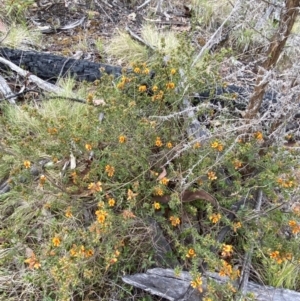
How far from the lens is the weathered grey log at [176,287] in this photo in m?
1.82

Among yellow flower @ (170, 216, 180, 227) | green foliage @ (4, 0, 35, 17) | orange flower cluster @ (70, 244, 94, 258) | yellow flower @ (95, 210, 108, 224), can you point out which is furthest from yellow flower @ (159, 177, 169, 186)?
green foliage @ (4, 0, 35, 17)

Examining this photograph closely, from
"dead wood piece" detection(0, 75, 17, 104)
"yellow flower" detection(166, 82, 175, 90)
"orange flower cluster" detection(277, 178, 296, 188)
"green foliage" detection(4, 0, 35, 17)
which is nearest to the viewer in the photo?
"orange flower cluster" detection(277, 178, 296, 188)

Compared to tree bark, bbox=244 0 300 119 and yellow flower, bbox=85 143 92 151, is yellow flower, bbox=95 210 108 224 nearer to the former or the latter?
yellow flower, bbox=85 143 92 151

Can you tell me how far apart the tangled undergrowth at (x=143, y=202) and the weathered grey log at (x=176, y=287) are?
50mm

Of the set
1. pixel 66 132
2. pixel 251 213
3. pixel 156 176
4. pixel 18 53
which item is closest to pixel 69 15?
pixel 18 53

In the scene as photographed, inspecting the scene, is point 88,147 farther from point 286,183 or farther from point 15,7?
point 15,7

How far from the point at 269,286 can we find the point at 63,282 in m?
0.97

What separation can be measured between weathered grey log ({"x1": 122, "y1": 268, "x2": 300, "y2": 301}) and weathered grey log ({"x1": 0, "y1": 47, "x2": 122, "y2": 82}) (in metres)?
1.89

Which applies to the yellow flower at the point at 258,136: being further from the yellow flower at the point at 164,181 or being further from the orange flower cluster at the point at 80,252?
the orange flower cluster at the point at 80,252

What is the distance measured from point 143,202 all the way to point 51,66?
72.3 inches

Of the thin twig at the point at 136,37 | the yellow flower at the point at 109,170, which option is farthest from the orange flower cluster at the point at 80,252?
the thin twig at the point at 136,37

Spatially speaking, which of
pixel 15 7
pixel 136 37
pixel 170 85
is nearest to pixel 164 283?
pixel 170 85

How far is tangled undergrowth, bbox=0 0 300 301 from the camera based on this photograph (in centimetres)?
179

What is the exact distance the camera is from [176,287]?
72.3 inches
